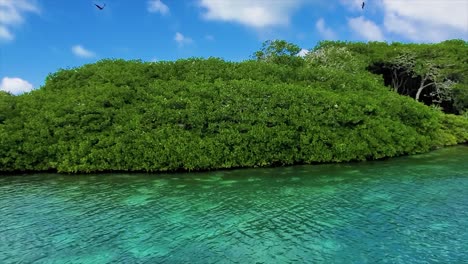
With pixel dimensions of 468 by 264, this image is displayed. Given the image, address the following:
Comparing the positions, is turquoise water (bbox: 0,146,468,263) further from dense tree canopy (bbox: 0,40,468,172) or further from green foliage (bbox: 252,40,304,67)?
green foliage (bbox: 252,40,304,67)

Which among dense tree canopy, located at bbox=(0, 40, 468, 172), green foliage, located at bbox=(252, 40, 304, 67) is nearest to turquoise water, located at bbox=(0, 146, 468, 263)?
dense tree canopy, located at bbox=(0, 40, 468, 172)

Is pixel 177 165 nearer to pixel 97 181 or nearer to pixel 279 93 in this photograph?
pixel 97 181

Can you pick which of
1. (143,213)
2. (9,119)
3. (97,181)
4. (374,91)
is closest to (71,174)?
(97,181)

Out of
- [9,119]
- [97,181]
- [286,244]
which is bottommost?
[286,244]

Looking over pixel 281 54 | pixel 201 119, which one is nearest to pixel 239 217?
pixel 201 119

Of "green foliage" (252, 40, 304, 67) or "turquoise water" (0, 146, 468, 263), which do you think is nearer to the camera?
"turquoise water" (0, 146, 468, 263)

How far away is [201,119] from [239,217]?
23.6ft

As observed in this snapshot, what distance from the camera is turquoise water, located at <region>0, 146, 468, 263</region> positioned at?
879 centimetres

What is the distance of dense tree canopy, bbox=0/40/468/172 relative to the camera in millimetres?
16875

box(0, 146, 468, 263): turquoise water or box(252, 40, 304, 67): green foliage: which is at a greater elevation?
box(252, 40, 304, 67): green foliage

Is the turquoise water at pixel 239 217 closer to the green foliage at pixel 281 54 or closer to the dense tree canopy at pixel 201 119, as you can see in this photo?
the dense tree canopy at pixel 201 119

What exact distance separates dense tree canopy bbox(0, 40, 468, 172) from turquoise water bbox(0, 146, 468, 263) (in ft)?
3.44

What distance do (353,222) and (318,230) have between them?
113 cm

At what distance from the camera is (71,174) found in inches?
658
